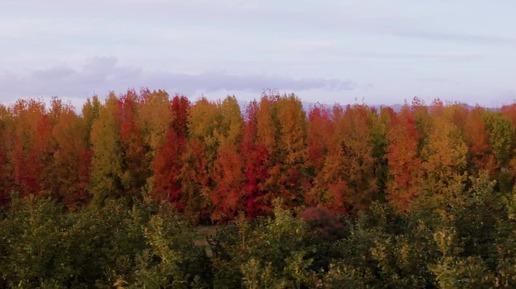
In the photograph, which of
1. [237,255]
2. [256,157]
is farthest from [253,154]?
[237,255]

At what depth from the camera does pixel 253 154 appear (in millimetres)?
55406

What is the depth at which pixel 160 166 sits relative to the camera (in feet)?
186

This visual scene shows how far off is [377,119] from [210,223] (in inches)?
778

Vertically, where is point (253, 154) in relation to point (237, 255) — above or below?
above

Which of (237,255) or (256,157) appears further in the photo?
(256,157)

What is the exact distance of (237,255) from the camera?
87.9 feet

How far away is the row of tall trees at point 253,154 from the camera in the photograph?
179 ft

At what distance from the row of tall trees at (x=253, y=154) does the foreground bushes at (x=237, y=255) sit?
842 inches

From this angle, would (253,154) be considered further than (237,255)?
Yes

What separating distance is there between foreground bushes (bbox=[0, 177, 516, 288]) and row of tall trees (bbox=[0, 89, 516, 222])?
2140 cm

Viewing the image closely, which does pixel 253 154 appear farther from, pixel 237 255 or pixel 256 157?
pixel 237 255

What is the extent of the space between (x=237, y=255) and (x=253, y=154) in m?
28.9

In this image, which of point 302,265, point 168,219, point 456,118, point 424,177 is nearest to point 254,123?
point 424,177

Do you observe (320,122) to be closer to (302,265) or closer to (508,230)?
(508,230)
